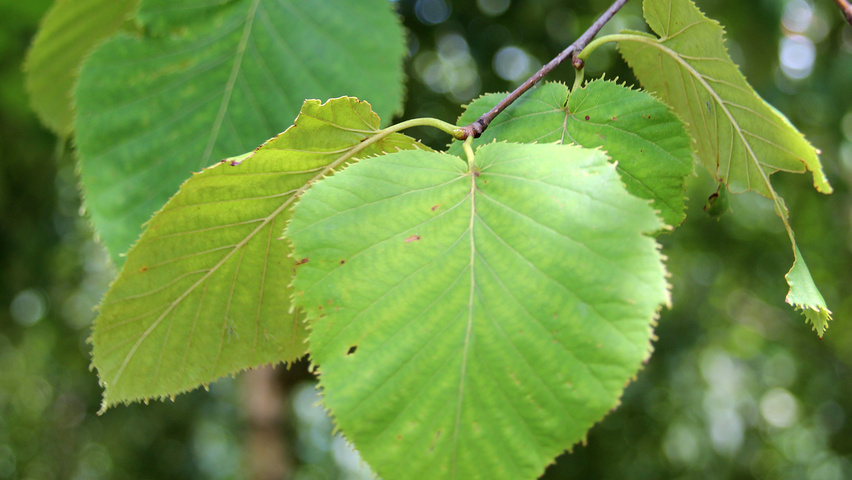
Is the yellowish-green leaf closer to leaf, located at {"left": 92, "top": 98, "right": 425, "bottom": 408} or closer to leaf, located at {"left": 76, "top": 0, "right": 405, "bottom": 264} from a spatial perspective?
leaf, located at {"left": 92, "top": 98, "right": 425, "bottom": 408}

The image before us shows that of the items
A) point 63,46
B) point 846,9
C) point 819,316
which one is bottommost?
point 819,316

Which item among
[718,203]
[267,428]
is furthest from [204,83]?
[267,428]

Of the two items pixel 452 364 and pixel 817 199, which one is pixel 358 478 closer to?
pixel 817 199

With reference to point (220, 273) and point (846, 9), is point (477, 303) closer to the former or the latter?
point (220, 273)

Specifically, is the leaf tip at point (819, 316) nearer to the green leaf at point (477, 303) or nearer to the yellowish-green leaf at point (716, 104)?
the yellowish-green leaf at point (716, 104)

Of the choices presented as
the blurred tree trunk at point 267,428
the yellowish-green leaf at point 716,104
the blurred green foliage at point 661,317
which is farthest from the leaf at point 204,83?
the blurred tree trunk at point 267,428

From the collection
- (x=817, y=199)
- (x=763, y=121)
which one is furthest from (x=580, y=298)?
(x=817, y=199)

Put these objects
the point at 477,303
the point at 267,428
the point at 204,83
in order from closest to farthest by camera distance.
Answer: the point at 477,303 → the point at 204,83 → the point at 267,428
